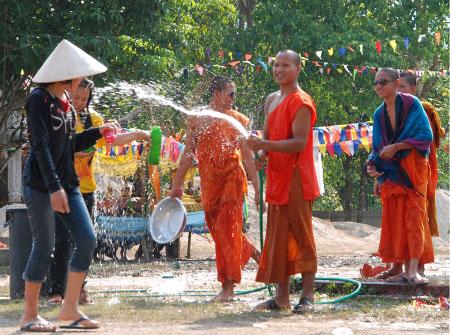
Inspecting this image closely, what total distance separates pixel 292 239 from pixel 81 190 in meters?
1.81

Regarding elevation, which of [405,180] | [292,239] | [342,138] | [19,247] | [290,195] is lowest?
[19,247]

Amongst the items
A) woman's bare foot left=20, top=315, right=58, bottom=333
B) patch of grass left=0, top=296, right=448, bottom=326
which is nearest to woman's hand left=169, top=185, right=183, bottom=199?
patch of grass left=0, top=296, right=448, bottom=326

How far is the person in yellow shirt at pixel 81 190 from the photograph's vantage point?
8383 millimetres

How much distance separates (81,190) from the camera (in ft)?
28.3

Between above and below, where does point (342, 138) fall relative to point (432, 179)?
above

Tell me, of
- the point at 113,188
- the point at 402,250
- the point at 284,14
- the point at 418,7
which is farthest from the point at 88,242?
the point at 418,7

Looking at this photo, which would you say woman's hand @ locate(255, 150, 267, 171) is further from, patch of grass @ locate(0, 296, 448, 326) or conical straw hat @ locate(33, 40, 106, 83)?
conical straw hat @ locate(33, 40, 106, 83)

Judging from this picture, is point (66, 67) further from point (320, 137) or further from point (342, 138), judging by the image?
point (342, 138)

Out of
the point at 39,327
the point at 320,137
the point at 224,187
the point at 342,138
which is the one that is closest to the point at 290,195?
the point at 224,187

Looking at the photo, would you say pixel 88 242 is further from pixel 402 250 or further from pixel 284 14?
pixel 284 14

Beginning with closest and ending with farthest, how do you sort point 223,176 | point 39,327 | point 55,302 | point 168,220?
point 39,327, point 55,302, point 223,176, point 168,220

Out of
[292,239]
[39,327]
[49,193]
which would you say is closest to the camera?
[39,327]

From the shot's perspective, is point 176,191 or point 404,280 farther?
point 176,191

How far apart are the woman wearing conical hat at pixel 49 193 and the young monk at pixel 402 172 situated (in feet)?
11.0
